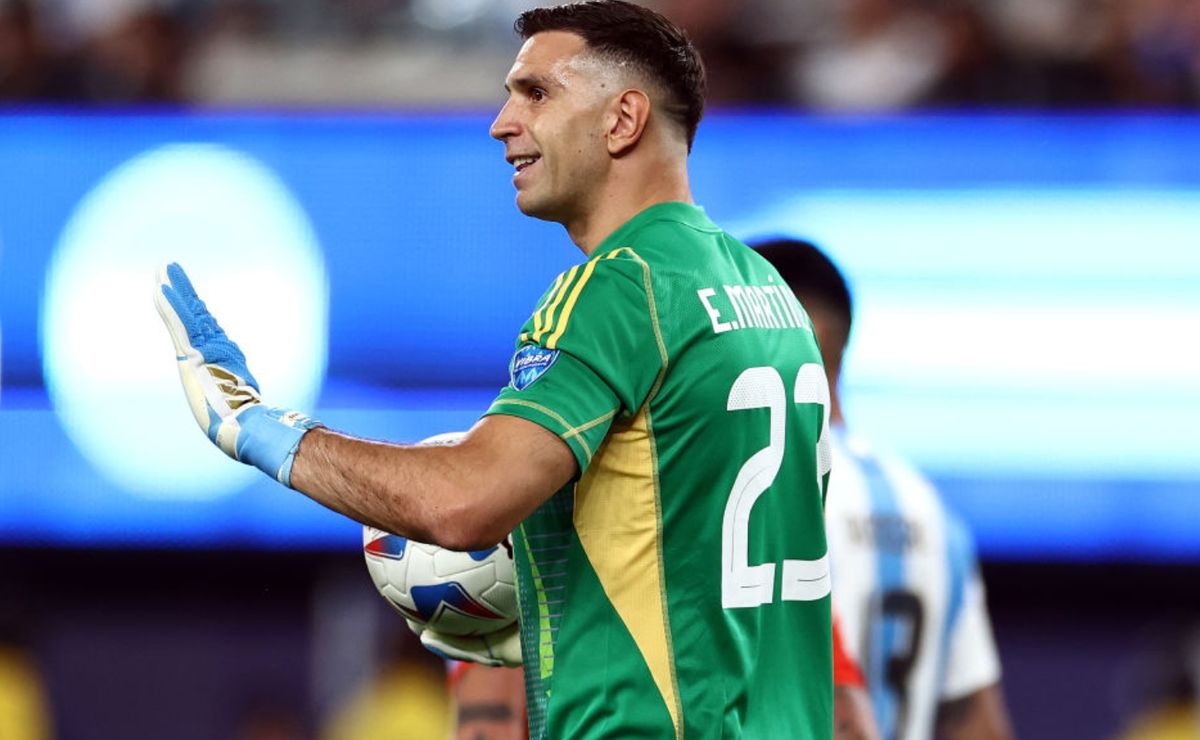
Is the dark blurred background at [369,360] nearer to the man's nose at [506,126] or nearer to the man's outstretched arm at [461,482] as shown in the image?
the man's nose at [506,126]

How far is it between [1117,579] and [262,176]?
432 cm

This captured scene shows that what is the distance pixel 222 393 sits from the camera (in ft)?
10.5

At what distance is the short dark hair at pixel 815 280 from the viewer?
4.64 metres

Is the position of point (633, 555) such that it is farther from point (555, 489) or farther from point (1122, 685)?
point (1122, 685)

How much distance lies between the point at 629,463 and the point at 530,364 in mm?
215

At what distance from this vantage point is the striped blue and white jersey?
458cm

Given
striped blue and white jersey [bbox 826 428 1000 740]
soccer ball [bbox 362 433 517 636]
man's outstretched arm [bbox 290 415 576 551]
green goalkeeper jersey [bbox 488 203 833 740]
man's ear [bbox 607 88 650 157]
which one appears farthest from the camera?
striped blue and white jersey [bbox 826 428 1000 740]

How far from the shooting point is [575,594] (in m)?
3.10

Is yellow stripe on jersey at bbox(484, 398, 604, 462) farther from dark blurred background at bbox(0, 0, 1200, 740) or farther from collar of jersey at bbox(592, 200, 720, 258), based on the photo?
dark blurred background at bbox(0, 0, 1200, 740)

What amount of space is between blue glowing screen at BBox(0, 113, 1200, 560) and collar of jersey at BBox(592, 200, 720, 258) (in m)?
5.63

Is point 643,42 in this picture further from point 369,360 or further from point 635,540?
point 369,360

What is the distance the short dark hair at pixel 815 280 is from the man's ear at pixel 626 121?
1330mm

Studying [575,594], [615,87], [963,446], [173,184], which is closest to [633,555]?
[575,594]

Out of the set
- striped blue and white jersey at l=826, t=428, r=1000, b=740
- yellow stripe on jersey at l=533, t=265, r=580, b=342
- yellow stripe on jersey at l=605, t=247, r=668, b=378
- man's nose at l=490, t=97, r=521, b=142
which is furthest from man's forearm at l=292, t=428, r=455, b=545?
striped blue and white jersey at l=826, t=428, r=1000, b=740
